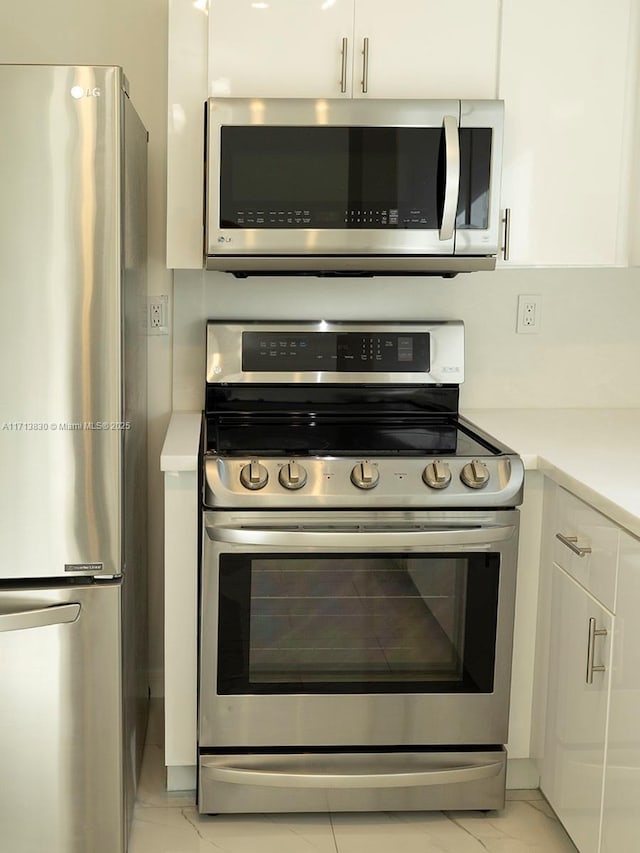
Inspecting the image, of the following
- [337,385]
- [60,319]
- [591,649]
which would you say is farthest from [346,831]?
[60,319]

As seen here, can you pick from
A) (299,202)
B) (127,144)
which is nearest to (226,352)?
(299,202)

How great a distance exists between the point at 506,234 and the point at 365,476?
751 mm

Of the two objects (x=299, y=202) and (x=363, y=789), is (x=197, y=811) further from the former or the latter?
(x=299, y=202)

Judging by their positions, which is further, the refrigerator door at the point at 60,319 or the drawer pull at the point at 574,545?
the drawer pull at the point at 574,545

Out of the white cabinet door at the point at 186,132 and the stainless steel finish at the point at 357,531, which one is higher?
the white cabinet door at the point at 186,132

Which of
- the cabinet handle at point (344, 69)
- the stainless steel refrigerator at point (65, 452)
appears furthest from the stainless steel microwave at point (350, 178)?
the stainless steel refrigerator at point (65, 452)

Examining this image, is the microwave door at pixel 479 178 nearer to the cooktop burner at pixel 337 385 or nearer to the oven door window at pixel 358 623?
the cooktop burner at pixel 337 385

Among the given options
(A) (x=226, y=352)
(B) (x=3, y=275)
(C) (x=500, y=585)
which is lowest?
(C) (x=500, y=585)

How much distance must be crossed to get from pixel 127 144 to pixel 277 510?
2.72ft

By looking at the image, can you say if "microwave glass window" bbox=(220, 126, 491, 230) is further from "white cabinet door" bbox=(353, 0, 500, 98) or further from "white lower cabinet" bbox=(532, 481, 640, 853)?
"white lower cabinet" bbox=(532, 481, 640, 853)

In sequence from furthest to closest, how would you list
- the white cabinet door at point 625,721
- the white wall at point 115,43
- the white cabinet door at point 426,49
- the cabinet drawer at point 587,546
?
the white wall at point 115,43
the white cabinet door at point 426,49
the cabinet drawer at point 587,546
the white cabinet door at point 625,721

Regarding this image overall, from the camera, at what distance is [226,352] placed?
273cm

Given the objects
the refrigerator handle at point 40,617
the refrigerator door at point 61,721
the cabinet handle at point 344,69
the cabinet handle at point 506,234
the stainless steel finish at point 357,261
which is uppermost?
the cabinet handle at point 344,69

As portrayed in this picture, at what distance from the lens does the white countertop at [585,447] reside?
1.96m
